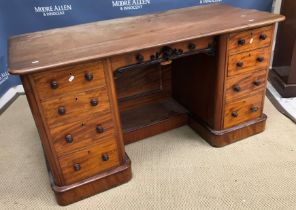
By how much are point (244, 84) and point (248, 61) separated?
0.45ft

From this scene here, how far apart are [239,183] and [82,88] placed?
946 millimetres

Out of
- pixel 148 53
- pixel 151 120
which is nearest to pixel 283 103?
pixel 151 120

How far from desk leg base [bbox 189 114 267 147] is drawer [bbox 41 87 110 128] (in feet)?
2.41

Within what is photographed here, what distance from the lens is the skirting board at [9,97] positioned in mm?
2371

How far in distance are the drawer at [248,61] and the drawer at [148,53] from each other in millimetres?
192

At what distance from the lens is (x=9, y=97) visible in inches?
97.0

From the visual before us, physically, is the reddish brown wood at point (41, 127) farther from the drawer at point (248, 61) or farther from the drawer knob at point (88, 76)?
the drawer at point (248, 61)

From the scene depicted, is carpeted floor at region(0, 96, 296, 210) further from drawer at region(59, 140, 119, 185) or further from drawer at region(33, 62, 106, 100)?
drawer at region(33, 62, 106, 100)

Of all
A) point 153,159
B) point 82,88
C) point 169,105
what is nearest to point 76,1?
point 169,105

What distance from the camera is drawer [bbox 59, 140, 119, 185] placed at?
136cm

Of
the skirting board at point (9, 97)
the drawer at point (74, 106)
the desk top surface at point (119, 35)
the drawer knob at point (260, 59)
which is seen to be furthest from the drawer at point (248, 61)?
the skirting board at point (9, 97)

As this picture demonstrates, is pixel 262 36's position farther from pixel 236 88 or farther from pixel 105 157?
pixel 105 157

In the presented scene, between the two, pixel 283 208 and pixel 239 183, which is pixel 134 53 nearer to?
pixel 239 183

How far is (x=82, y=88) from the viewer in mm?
1230
